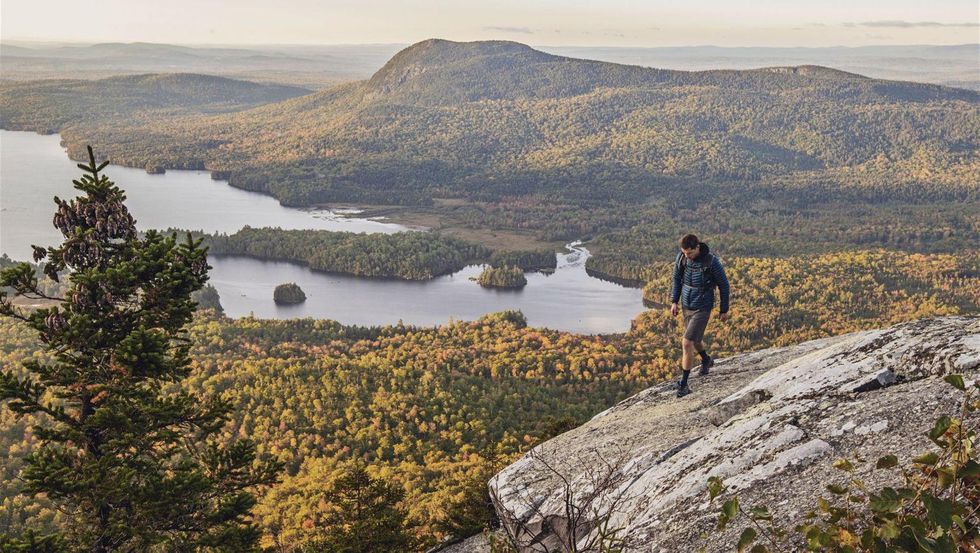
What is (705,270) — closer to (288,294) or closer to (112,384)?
(112,384)

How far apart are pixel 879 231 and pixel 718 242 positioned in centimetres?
4012

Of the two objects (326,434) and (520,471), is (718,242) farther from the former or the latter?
(520,471)

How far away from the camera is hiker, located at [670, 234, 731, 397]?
53.2 ft

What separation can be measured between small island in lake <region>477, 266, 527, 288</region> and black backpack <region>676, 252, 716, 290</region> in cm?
13049

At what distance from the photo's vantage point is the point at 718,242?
174 meters

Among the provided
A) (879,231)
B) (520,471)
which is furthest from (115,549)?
(879,231)

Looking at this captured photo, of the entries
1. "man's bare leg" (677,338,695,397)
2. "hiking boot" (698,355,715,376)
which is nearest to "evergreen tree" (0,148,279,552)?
"man's bare leg" (677,338,695,397)

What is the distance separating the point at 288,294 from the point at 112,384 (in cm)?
12226

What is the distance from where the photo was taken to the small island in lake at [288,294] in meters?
133

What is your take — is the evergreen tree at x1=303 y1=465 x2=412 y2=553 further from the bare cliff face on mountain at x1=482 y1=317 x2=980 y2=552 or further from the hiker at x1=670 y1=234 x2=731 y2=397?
the hiker at x1=670 y1=234 x2=731 y2=397

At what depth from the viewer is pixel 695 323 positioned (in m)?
16.6

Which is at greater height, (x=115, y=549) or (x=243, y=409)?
(x=115, y=549)

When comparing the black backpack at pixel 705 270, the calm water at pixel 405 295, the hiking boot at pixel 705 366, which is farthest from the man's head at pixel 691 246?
the calm water at pixel 405 295

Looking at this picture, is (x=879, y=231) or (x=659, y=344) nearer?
(x=659, y=344)
